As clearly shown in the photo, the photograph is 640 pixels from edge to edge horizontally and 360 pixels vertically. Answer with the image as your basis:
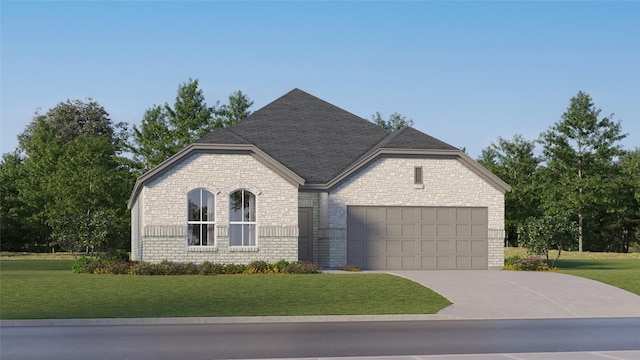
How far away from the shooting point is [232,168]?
35.0 m

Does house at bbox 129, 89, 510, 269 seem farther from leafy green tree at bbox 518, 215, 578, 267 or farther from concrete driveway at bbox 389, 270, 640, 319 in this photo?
concrete driveway at bbox 389, 270, 640, 319

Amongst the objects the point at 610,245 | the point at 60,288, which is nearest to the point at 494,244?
the point at 60,288

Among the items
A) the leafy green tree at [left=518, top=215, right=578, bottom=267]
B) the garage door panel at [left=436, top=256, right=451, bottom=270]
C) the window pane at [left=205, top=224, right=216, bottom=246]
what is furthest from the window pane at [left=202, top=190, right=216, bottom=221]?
the leafy green tree at [left=518, top=215, right=578, bottom=267]

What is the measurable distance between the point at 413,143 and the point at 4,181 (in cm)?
4989

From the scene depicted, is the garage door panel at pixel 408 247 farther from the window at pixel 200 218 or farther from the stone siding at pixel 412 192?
the window at pixel 200 218

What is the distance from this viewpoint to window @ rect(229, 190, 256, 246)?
34.8m

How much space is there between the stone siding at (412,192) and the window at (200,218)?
16.9ft

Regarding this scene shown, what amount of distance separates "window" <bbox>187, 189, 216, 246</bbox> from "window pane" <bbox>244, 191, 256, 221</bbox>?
1.31 meters

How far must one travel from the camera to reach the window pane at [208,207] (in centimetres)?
3475

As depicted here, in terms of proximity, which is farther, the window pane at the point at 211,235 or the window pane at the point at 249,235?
the window pane at the point at 249,235

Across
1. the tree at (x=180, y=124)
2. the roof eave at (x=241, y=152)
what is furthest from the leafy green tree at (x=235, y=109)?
the roof eave at (x=241, y=152)

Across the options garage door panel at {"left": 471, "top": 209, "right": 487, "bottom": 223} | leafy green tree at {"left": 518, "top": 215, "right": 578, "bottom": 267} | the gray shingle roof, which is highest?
the gray shingle roof

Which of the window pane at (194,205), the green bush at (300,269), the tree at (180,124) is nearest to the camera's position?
the green bush at (300,269)

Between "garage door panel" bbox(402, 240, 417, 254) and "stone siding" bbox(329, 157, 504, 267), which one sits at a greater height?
"stone siding" bbox(329, 157, 504, 267)
